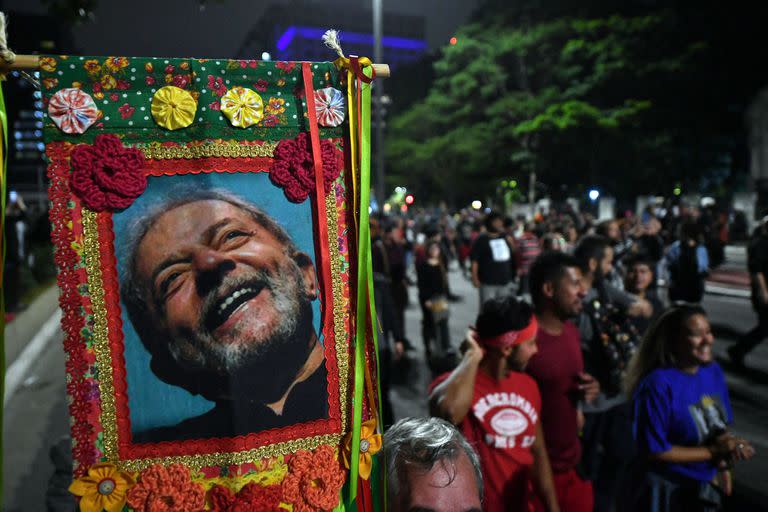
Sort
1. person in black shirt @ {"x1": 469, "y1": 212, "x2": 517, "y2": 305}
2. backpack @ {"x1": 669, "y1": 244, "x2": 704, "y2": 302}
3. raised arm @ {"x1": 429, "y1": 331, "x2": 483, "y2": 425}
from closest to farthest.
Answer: raised arm @ {"x1": 429, "y1": 331, "x2": 483, "y2": 425} → backpack @ {"x1": 669, "y1": 244, "x2": 704, "y2": 302} → person in black shirt @ {"x1": 469, "y1": 212, "x2": 517, "y2": 305}

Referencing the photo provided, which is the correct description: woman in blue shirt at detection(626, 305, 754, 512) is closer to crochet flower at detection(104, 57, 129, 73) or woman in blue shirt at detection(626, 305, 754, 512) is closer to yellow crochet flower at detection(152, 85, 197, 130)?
yellow crochet flower at detection(152, 85, 197, 130)

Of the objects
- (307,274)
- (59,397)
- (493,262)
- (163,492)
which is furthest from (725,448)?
(59,397)

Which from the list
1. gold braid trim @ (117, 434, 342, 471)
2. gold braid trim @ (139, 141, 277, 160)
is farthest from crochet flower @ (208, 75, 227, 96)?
gold braid trim @ (117, 434, 342, 471)

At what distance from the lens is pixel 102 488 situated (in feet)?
4.38

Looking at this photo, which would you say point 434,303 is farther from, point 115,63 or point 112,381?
point 115,63

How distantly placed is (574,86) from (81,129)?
2358 cm

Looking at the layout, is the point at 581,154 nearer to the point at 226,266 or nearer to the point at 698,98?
→ the point at 698,98

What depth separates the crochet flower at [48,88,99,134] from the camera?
1312 mm

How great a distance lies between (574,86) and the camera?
2247 centimetres

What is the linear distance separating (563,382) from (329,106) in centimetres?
222

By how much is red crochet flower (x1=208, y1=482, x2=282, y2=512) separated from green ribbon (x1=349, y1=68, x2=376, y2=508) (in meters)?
0.22

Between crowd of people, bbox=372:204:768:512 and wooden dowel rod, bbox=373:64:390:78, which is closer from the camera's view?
wooden dowel rod, bbox=373:64:390:78

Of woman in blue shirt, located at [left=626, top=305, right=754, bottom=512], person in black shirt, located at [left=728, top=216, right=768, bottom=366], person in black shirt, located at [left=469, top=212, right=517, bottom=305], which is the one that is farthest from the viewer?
person in black shirt, located at [left=469, top=212, right=517, bottom=305]

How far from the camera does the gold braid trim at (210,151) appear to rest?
1.39m
